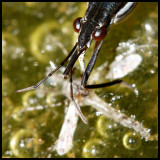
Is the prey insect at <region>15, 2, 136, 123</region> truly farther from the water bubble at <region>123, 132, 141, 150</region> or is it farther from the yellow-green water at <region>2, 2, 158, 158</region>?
the water bubble at <region>123, 132, 141, 150</region>

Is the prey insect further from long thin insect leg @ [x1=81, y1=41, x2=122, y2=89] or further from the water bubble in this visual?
the water bubble

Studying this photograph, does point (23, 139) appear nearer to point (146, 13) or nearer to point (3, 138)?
point (3, 138)

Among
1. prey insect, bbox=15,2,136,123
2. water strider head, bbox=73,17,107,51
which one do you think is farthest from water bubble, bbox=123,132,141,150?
water strider head, bbox=73,17,107,51

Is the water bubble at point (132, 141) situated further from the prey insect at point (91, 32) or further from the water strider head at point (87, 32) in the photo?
the water strider head at point (87, 32)

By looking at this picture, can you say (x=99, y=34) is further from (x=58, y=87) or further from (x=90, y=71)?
(x=58, y=87)

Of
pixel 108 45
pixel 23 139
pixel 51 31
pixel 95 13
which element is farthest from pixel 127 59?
pixel 23 139

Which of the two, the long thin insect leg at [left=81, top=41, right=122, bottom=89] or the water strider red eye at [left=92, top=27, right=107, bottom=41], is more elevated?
the water strider red eye at [left=92, top=27, right=107, bottom=41]

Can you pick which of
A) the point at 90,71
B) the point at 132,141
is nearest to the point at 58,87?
the point at 90,71
